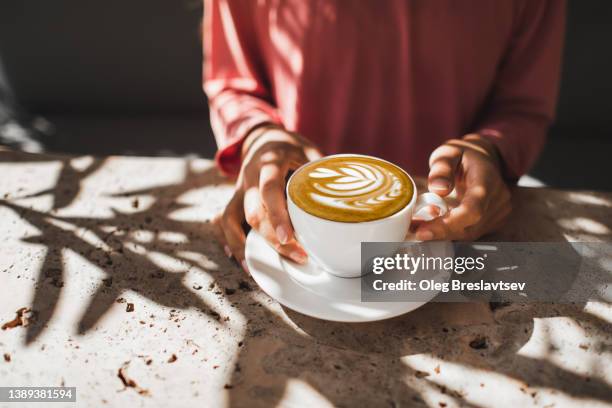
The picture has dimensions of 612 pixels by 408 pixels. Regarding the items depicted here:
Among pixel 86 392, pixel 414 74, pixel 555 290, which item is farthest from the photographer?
pixel 414 74

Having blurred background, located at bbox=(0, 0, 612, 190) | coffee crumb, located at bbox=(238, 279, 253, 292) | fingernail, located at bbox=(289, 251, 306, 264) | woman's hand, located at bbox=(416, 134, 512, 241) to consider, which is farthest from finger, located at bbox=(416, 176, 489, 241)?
blurred background, located at bbox=(0, 0, 612, 190)

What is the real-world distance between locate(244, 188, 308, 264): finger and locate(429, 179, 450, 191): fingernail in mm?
290

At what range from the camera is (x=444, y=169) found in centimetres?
102

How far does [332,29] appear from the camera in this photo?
4.44ft

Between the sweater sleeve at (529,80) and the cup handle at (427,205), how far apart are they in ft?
1.54

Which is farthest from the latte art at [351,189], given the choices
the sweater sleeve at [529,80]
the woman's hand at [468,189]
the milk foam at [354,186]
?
the sweater sleeve at [529,80]

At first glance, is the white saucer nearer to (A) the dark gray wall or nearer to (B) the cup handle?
(B) the cup handle

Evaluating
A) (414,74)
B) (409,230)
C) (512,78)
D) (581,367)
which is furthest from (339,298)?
(512,78)

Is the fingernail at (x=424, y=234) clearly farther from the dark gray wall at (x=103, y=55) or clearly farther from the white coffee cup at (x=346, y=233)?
the dark gray wall at (x=103, y=55)

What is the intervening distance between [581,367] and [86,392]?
2.53 feet

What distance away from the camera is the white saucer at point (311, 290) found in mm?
806

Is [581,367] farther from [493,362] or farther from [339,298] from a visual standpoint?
[339,298]

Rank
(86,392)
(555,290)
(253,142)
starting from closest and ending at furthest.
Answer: (86,392), (555,290), (253,142)

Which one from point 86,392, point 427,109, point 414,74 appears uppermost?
point 414,74
